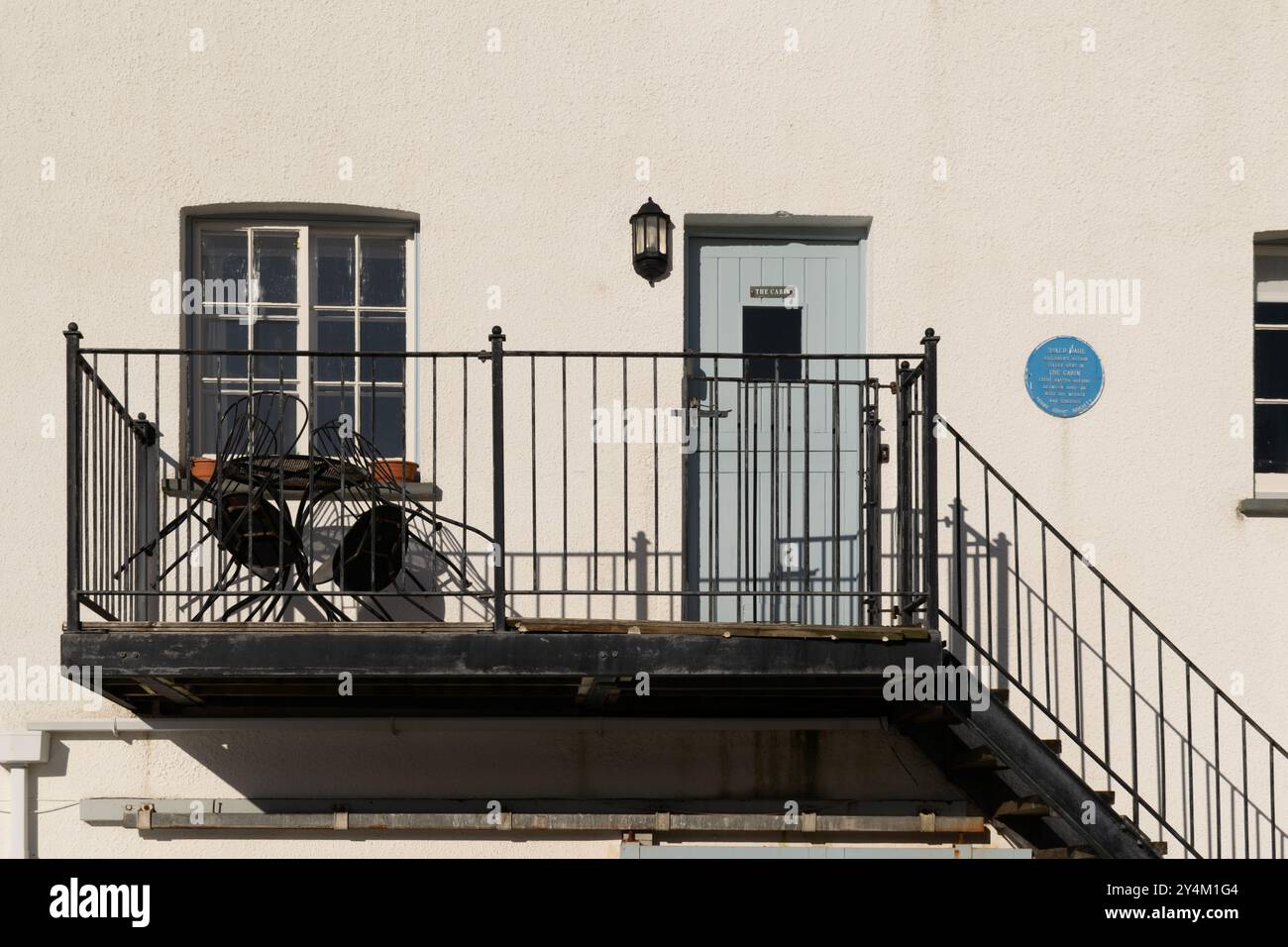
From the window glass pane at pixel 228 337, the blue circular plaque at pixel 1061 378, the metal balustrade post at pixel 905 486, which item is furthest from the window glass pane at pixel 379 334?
the blue circular plaque at pixel 1061 378

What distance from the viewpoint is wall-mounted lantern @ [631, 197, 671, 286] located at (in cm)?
924

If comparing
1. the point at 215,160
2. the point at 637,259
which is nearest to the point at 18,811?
the point at 215,160

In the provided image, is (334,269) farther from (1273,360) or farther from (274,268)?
(1273,360)

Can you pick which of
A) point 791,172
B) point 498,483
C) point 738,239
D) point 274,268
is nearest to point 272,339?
point 274,268

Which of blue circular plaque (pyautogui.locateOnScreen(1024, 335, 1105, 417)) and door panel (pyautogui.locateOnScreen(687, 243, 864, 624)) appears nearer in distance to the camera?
door panel (pyautogui.locateOnScreen(687, 243, 864, 624))

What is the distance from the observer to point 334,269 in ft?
31.4

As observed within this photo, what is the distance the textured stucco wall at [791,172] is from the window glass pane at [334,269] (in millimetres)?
314

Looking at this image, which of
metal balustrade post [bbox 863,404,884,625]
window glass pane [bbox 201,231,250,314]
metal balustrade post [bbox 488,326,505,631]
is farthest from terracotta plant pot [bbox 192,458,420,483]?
metal balustrade post [bbox 863,404,884,625]

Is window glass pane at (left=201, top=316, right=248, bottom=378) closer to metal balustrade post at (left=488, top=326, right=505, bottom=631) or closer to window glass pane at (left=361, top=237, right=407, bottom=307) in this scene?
window glass pane at (left=361, top=237, right=407, bottom=307)

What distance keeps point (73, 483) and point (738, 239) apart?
3761 millimetres

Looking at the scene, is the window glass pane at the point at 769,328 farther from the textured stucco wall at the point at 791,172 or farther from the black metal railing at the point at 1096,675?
the black metal railing at the point at 1096,675

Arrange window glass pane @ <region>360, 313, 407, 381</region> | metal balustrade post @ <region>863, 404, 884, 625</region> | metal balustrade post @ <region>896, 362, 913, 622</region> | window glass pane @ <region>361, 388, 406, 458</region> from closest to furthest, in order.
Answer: metal balustrade post @ <region>896, 362, 913, 622</region> → metal balustrade post @ <region>863, 404, 884, 625</region> → window glass pane @ <region>361, 388, 406, 458</region> → window glass pane @ <region>360, 313, 407, 381</region>

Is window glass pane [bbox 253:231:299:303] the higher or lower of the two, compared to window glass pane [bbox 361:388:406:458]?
higher

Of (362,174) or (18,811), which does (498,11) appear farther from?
(18,811)
